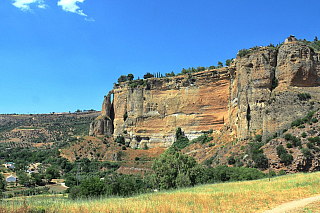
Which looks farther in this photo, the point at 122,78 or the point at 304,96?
the point at 122,78

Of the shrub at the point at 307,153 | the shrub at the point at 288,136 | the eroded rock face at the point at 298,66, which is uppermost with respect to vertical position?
the eroded rock face at the point at 298,66

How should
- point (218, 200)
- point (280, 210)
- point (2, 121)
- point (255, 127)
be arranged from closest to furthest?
point (280, 210) → point (218, 200) → point (255, 127) → point (2, 121)

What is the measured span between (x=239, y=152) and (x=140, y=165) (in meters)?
18.2

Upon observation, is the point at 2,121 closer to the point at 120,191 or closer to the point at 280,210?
the point at 120,191

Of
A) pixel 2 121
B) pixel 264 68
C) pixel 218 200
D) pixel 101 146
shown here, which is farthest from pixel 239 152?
pixel 2 121

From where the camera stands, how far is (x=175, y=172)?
71.5 feet

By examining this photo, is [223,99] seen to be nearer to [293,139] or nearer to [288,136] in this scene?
[288,136]

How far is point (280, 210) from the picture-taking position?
9547mm

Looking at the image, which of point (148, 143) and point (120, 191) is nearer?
point (120, 191)

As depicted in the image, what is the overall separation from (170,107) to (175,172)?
2759 cm

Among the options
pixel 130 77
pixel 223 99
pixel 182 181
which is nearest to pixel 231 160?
pixel 182 181

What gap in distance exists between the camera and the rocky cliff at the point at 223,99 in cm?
2662

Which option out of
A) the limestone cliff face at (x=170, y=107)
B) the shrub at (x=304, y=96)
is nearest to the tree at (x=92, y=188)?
the shrub at (x=304, y=96)

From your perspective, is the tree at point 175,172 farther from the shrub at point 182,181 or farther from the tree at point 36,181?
the tree at point 36,181
